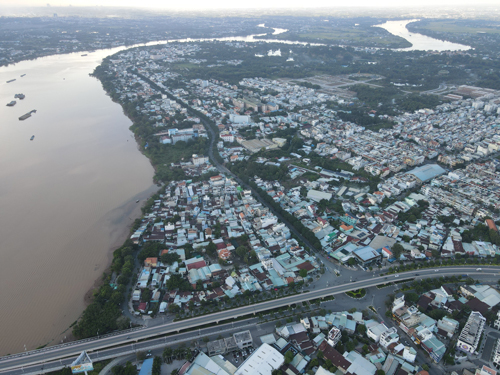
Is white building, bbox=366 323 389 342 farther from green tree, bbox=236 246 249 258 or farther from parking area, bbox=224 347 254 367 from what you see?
green tree, bbox=236 246 249 258

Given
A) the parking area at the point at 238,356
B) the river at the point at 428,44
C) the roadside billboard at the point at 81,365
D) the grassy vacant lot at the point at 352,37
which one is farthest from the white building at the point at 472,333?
the grassy vacant lot at the point at 352,37

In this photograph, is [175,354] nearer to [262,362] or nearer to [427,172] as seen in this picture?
[262,362]

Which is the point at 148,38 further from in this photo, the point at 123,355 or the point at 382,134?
the point at 123,355

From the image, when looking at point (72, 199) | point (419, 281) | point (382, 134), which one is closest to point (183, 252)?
point (72, 199)

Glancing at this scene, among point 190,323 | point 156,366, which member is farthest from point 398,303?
point 156,366

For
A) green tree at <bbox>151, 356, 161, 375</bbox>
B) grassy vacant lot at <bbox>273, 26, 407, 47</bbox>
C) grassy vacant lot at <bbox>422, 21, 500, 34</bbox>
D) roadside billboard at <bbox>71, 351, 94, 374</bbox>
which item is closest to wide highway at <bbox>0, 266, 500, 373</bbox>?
green tree at <bbox>151, 356, 161, 375</bbox>
